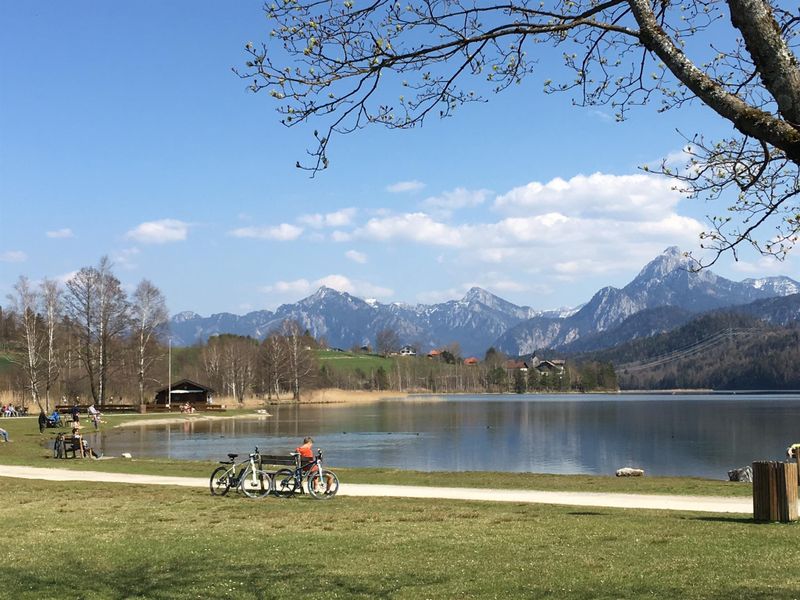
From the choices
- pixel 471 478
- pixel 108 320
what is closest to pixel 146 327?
pixel 108 320

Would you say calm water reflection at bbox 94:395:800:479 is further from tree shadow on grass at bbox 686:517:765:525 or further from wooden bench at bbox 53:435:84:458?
tree shadow on grass at bbox 686:517:765:525

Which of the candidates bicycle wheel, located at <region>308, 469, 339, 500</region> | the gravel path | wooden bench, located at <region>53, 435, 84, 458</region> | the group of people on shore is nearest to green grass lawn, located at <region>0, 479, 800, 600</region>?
the gravel path

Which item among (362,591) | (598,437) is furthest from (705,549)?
(598,437)

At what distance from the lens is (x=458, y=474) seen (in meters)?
29.5

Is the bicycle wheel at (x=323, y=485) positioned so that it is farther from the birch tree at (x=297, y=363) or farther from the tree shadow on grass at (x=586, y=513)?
the birch tree at (x=297, y=363)

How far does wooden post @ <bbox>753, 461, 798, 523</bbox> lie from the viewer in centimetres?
1536

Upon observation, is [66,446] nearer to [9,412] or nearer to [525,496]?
[525,496]

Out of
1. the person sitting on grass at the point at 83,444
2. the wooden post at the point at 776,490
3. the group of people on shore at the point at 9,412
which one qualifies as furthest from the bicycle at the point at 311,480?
the group of people on shore at the point at 9,412

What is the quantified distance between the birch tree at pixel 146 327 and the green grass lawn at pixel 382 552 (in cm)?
6805

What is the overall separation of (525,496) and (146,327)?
71.4 meters

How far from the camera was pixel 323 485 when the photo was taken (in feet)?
68.0

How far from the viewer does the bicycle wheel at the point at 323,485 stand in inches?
806

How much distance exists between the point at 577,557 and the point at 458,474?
59.3 ft

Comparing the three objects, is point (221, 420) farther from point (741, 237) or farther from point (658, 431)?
point (741, 237)
